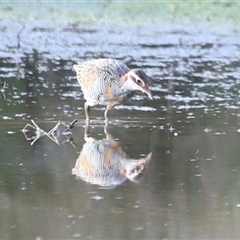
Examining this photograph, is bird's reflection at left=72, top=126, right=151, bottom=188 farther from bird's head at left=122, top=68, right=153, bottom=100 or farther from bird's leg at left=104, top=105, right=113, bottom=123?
bird's leg at left=104, top=105, right=113, bottom=123

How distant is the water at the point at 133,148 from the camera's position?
6.26 meters

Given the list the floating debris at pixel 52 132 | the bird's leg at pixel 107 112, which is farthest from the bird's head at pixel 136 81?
the floating debris at pixel 52 132

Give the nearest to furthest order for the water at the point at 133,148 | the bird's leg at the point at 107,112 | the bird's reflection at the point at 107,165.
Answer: the water at the point at 133,148, the bird's reflection at the point at 107,165, the bird's leg at the point at 107,112

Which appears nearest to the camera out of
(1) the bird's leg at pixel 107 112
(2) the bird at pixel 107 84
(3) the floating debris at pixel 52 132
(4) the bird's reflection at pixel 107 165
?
(4) the bird's reflection at pixel 107 165

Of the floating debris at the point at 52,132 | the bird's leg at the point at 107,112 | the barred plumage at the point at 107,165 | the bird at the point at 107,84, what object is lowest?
the barred plumage at the point at 107,165

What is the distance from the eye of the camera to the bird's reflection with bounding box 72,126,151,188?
7.30 m

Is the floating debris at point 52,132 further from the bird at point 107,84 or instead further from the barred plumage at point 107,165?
the bird at point 107,84

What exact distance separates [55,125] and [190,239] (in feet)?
11.5

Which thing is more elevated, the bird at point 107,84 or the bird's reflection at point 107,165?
the bird at point 107,84

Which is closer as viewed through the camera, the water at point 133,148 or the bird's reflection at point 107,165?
the water at point 133,148

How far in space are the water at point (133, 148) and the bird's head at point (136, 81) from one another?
371 mm

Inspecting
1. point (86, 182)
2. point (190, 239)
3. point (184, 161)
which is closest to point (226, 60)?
point (184, 161)

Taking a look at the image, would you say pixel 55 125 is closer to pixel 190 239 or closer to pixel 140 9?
pixel 190 239

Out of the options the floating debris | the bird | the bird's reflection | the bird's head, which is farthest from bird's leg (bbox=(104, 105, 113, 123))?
the bird's reflection
